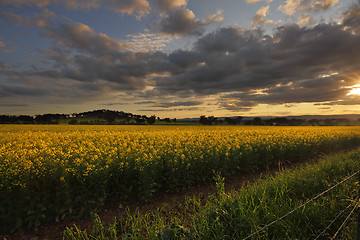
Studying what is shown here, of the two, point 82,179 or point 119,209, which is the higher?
point 82,179

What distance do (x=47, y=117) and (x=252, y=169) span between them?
69.4 m

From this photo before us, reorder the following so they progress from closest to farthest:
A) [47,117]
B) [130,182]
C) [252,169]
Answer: [130,182], [252,169], [47,117]

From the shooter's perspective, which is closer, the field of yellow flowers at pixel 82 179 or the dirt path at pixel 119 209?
the dirt path at pixel 119 209

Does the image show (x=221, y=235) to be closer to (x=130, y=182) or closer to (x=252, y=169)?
(x=130, y=182)

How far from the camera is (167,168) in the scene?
7852 mm

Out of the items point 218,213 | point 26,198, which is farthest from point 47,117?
point 218,213

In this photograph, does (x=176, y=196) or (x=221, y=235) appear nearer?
(x=221, y=235)

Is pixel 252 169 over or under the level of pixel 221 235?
under

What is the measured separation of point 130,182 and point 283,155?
11046mm

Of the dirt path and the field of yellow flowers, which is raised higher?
the field of yellow flowers

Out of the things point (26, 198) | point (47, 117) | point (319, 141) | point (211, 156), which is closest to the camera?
point (26, 198)

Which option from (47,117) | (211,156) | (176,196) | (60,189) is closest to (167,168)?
(176,196)

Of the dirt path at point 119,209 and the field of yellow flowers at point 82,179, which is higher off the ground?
the field of yellow flowers at point 82,179

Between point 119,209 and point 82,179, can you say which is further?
point 119,209
